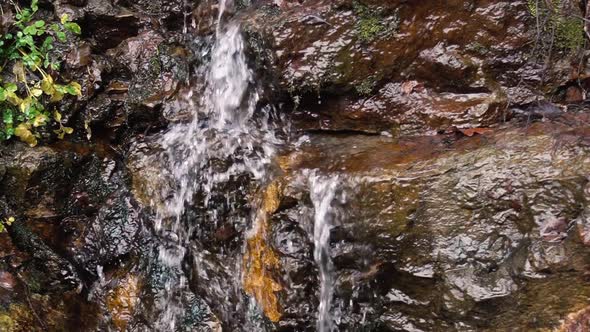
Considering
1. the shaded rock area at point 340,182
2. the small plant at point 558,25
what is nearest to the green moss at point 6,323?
the shaded rock area at point 340,182

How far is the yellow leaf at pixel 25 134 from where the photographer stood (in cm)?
351

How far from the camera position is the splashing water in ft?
9.91

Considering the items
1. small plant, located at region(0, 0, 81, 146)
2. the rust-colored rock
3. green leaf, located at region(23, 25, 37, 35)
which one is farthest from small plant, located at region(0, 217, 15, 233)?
→ the rust-colored rock

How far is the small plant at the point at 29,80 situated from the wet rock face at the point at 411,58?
1602mm

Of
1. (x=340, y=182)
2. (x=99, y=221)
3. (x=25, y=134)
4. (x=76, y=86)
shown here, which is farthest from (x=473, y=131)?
(x=25, y=134)

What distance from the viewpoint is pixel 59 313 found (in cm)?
349

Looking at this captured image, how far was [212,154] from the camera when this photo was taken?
3584mm

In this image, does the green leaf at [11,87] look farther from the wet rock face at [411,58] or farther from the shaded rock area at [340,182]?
the wet rock face at [411,58]

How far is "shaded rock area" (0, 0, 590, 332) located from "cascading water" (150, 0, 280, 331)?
0.04 meters

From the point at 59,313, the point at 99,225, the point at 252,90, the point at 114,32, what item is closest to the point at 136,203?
the point at 99,225

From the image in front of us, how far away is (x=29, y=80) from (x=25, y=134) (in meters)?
0.47

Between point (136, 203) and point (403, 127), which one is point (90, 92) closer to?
point (136, 203)

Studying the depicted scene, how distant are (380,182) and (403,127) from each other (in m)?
0.86

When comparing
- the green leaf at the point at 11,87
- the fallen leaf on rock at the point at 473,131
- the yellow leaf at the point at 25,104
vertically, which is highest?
the green leaf at the point at 11,87
